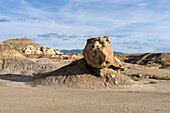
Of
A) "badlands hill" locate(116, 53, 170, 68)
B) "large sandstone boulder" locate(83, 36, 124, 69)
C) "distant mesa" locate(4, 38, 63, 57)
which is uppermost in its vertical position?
"distant mesa" locate(4, 38, 63, 57)

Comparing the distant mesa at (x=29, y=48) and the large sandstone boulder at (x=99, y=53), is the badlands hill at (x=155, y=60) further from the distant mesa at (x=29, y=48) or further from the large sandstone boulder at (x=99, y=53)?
the large sandstone boulder at (x=99, y=53)

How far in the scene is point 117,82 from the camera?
14.8m

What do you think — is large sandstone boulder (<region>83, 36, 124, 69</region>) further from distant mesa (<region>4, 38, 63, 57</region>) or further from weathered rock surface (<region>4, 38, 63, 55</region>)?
weathered rock surface (<region>4, 38, 63, 55</region>)

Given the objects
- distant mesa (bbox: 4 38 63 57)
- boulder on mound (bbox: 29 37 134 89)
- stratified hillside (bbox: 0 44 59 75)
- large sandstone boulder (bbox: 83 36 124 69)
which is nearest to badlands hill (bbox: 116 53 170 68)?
distant mesa (bbox: 4 38 63 57)

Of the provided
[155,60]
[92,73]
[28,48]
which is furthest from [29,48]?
[92,73]

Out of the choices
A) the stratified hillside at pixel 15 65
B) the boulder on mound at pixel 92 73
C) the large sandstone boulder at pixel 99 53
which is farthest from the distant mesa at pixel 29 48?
the large sandstone boulder at pixel 99 53

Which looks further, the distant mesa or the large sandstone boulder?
the distant mesa

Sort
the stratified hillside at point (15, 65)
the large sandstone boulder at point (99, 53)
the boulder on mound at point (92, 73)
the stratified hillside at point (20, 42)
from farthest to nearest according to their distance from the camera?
1. the stratified hillside at point (20, 42)
2. the stratified hillside at point (15, 65)
3. the boulder on mound at point (92, 73)
4. the large sandstone boulder at point (99, 53)

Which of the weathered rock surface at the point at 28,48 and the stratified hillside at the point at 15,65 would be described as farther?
the weathered rock surface at the point at 28,48

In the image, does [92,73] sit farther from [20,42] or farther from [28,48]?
[20,42]

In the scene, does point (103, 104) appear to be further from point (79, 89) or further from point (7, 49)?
point (7, 49)

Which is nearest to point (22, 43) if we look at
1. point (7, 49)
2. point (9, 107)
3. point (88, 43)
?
point (7, 49)

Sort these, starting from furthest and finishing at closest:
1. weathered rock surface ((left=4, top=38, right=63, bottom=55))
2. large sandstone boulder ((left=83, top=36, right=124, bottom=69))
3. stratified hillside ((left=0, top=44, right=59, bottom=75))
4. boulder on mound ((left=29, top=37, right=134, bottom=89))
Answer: weathered rock surface ((left=4, top=38, right=63, bottom=55)) < stratified hillside ((left=0, top=44, right=59, bottom=75)) < boulder on mound ((left=29, top=37, right=134, bottom=89)) < large sandstone boulder ((left=83, top=36, right=124, bottom=69))

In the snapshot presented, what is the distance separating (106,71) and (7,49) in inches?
779
